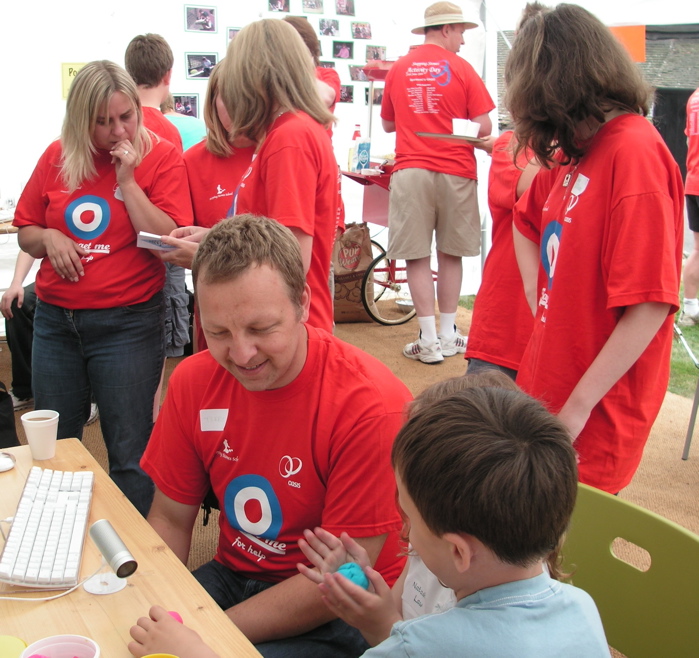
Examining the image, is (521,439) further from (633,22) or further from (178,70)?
(178,70)

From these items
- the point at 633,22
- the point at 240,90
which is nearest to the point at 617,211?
the point at 240,90

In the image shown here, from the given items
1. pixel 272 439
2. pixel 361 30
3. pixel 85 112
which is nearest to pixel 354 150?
pixel 361 30

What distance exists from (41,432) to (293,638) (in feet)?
2.26

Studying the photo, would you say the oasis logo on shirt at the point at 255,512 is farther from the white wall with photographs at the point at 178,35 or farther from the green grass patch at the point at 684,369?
the white wall with photographs at the point at 178,35

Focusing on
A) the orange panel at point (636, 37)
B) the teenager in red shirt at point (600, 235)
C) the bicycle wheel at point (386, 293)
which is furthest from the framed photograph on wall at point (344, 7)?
the teenager in red shirt at point (600, 235)

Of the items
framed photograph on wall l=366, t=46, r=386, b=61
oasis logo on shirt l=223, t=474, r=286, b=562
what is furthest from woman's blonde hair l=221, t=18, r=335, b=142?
framed photograph on wall l=366, t=46, r=386, b=61

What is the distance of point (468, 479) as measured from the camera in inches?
33.1

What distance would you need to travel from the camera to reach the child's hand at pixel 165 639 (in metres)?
0.98

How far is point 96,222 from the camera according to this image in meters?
2.21

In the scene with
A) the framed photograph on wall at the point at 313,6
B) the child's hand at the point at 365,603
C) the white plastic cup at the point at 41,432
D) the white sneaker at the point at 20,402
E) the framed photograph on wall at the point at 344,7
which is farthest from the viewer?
the framed photograph on wall at the point at 344,7

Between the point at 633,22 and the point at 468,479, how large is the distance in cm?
409

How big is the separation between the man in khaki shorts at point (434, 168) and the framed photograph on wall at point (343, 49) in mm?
934

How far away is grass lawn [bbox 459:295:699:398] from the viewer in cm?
424

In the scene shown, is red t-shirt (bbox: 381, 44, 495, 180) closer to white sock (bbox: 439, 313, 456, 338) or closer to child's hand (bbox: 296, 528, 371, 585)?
white sock (bbox: 439, 313, 456, 338)
